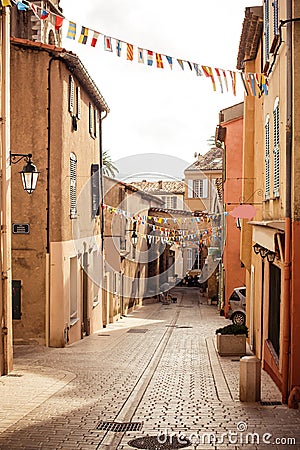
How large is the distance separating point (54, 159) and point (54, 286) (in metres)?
3.52

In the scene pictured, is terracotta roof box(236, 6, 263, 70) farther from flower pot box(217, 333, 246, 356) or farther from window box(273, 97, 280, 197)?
flower pot box(217, 333, 246, 356)

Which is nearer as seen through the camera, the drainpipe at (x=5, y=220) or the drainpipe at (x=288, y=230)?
the drainpipe at (x=288, y=230)

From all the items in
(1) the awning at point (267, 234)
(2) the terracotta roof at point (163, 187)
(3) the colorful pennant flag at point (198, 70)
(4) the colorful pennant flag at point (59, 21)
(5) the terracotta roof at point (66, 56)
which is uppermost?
(5) the terracotta roof at point (66, 56)

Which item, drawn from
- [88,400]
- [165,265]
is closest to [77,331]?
[88,400]

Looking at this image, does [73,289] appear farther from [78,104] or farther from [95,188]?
[78,104]

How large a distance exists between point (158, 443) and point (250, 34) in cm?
1141

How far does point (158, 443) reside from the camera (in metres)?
8.57

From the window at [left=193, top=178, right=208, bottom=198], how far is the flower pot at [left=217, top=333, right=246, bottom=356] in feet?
128

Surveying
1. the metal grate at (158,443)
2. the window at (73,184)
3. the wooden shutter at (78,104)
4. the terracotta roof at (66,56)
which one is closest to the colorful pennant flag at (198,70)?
the metal grate at (158,443)

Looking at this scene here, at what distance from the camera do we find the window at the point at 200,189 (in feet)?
184

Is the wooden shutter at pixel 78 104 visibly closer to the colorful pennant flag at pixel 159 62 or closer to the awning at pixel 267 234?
the awning at pixel 267 234

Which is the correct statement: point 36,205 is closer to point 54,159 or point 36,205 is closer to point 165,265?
point 54,159

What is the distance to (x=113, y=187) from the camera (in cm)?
3036

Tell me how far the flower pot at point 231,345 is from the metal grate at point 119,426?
7748 millimetres
